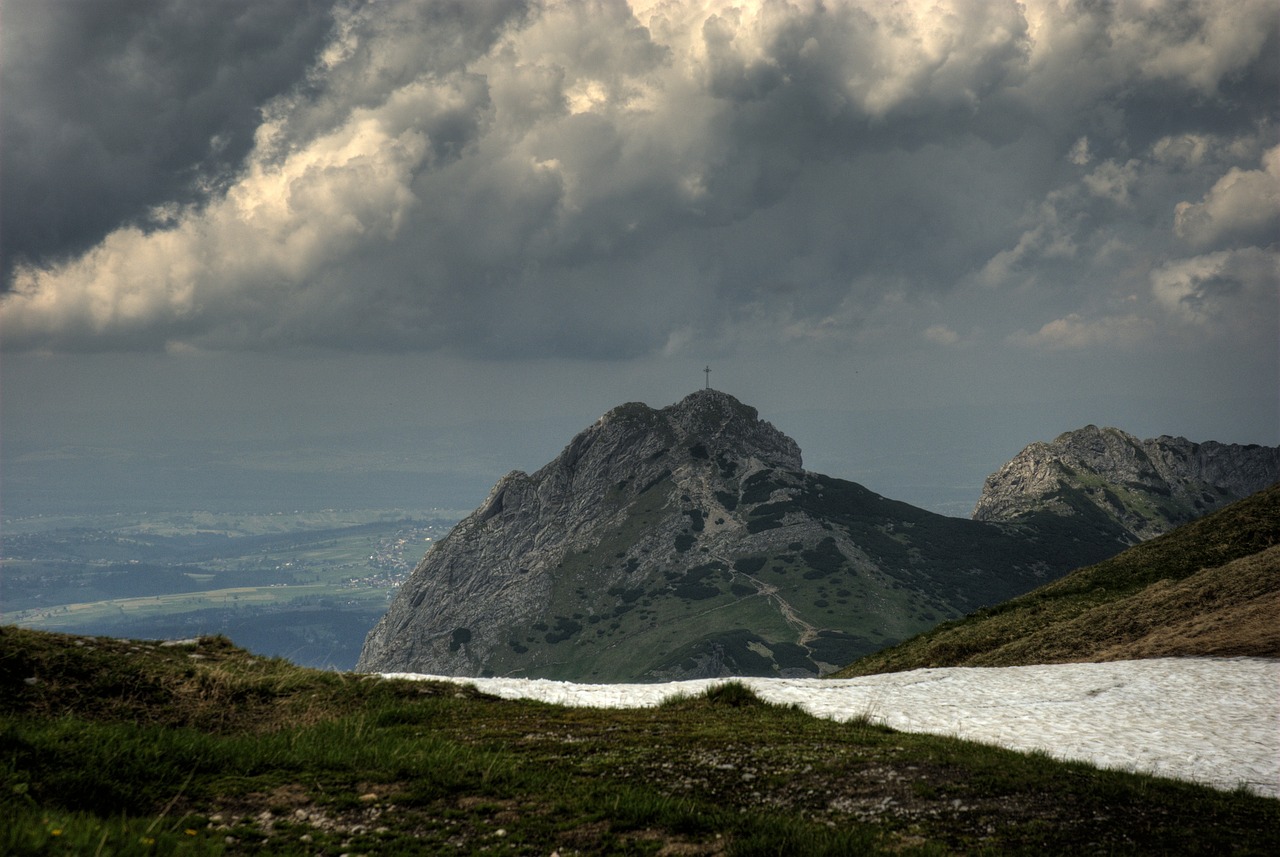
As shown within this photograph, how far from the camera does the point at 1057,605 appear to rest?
179 feet

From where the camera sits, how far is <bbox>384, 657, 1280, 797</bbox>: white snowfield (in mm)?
22953

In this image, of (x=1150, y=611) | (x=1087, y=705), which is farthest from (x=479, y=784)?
(x=1150, y=611)

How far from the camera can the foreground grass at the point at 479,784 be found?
536 inches

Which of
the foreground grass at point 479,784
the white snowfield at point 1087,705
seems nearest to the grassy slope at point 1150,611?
the white snowfield at point 1087,705

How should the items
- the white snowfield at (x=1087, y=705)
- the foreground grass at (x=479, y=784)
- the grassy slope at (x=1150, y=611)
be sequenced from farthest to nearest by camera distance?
the grassy slope at (x=1150, y=611)
the white snowfield at (x=1087, y=705)
the foreground grass at (x=479, y=784)

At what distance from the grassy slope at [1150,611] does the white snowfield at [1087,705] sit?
13.5 feet

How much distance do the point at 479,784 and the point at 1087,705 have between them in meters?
23.4

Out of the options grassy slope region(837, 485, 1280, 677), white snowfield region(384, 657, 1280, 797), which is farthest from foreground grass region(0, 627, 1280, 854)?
Answer: grassy slope region(837, 485, 1280, 677)

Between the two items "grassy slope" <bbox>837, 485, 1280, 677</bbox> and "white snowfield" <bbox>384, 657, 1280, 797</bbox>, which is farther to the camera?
"grassy slope" <bbox>837, 485, 1280, 677</bbox>

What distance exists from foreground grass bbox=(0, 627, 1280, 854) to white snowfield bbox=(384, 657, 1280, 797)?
468 centimetres

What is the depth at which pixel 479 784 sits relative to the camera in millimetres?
16344

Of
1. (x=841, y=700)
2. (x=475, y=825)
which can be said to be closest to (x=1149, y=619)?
(x=841, y=700)

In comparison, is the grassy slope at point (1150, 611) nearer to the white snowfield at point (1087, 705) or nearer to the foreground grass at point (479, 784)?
the white snowfield at point (1087, 705)

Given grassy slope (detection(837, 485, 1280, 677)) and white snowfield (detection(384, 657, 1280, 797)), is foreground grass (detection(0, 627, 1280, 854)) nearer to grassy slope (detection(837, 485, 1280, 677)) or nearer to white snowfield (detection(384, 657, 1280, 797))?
white snowfield (detection(384, 657, 1280, 797))
